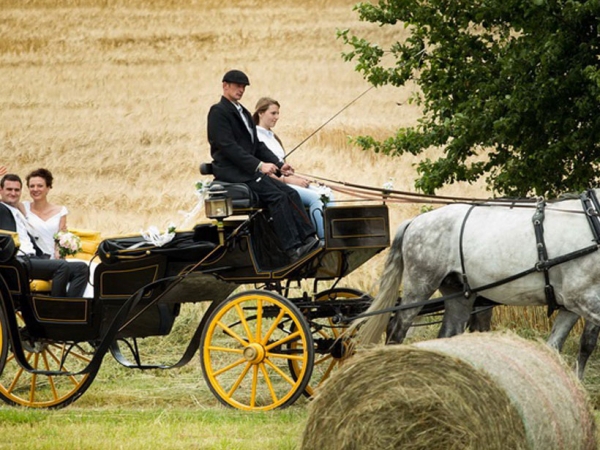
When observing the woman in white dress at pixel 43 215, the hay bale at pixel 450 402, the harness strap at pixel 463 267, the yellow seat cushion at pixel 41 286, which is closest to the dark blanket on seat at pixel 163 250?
the yellow seat cushion at pixel 41 286

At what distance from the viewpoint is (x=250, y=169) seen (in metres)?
9.67

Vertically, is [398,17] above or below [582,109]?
above

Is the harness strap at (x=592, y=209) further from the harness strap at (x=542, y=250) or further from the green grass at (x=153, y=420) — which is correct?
the green grass at (x=153, y=420)

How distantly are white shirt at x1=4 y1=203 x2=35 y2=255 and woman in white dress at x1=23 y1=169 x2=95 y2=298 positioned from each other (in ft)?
0.37

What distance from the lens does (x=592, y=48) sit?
1157cm

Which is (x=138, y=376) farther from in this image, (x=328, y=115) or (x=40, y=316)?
(x=328, y=115)

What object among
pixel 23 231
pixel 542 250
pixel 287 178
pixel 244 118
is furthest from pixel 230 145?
pixel 542 250

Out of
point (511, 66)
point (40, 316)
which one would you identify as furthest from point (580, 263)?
point (40, 316)

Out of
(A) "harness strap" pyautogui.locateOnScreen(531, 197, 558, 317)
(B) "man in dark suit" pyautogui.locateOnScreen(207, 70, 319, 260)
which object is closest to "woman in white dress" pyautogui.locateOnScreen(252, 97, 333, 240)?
(B) "man in dark suit" pyautogui.locateOnScreen(207, 70, 319, 260)

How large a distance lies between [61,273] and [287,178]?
2.12m

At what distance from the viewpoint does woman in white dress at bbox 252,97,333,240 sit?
9.94 m

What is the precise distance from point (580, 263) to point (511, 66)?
3237 mm

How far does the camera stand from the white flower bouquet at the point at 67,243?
10602 mm

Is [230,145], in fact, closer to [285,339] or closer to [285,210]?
[285,210]
